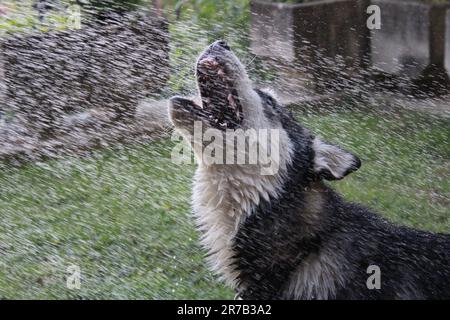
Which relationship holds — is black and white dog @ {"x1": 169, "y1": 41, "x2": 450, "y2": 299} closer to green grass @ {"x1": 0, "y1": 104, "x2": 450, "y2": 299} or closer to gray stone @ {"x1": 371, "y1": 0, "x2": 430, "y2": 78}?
green grass @ {"x1": 0, "y1": 104, "x2": 450, "y2": 299}

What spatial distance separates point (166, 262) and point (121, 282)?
1.42 feet

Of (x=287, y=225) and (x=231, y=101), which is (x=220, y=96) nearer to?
(x=231, y=101)

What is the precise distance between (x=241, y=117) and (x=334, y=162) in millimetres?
518

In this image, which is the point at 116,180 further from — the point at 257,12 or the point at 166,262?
the point at 257,12

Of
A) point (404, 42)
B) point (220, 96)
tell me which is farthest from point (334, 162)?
point (404, 42)

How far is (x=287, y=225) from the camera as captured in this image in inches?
155

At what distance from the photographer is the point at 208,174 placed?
13.0 feet

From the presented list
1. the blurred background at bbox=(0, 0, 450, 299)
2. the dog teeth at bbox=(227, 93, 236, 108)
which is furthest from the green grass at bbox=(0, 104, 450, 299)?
the dog teeth at bbox=(227, 93, 236, 108)

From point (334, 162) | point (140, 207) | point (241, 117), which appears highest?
point (241, 117)

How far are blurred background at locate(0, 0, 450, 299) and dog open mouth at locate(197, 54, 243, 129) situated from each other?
1.21 m

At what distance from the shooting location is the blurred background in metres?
5.33

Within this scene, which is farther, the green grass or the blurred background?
the blurred background

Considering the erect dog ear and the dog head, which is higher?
the dog head

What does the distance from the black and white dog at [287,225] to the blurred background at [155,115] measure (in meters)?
0.86
